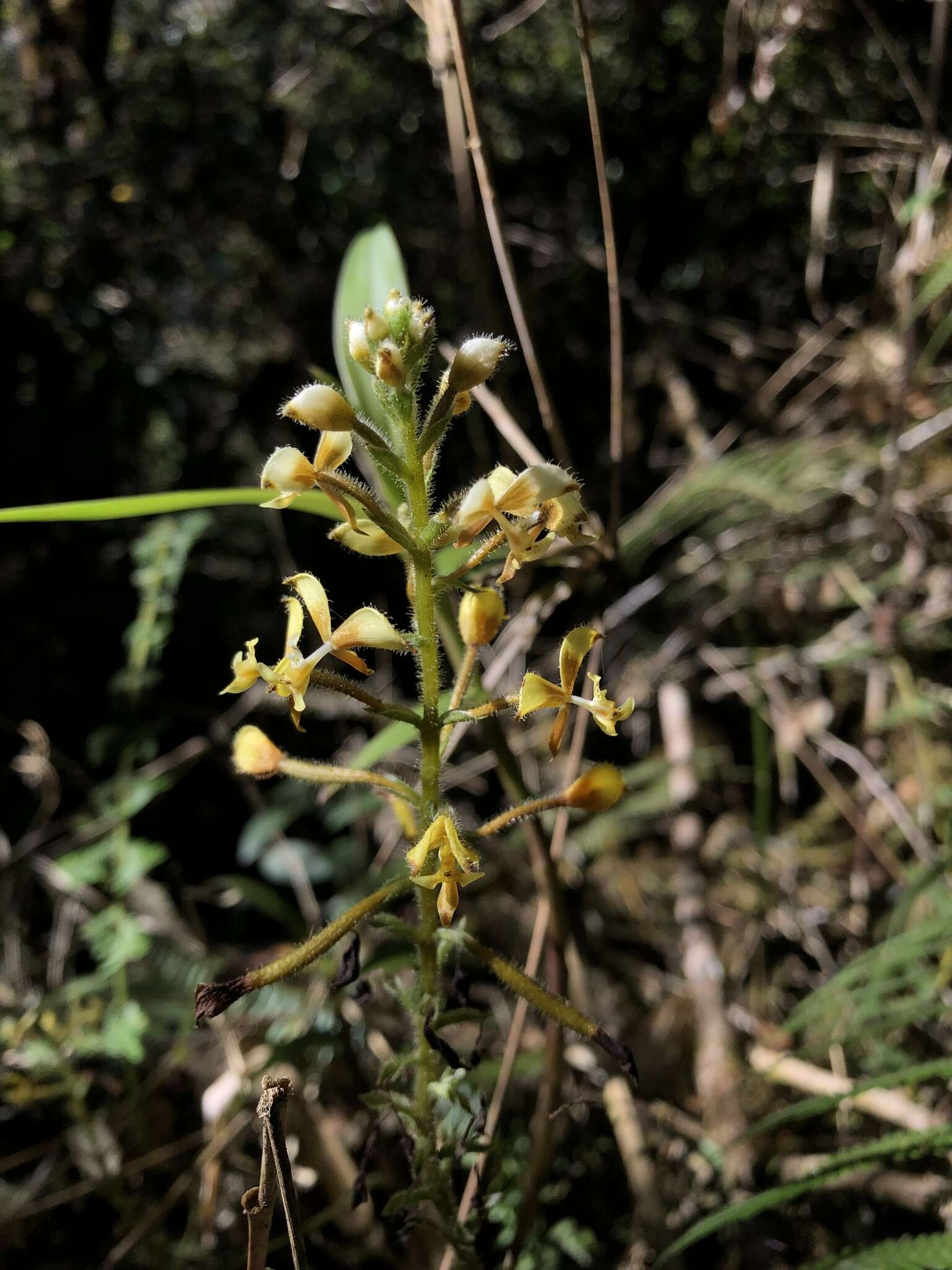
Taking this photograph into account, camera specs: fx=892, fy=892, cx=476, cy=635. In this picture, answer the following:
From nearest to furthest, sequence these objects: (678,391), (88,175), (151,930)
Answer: (151,930) → (88,175) → (678,391)

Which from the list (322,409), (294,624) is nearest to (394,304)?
(322,409)

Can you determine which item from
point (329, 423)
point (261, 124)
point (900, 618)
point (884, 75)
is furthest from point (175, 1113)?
point (884, 75)

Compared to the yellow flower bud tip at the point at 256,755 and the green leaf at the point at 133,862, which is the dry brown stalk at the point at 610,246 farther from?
the green leaf at the point at 133,862

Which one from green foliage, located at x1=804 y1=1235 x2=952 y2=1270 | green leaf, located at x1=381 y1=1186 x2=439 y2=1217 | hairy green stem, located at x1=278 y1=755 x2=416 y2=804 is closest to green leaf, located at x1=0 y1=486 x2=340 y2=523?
hairy green stem, located at x1=278 y1=755 x2=416 y2=804

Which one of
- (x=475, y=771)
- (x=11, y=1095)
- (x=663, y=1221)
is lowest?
(x=663, y=1221)

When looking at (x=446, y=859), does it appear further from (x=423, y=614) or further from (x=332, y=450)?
(x=332, y=450)

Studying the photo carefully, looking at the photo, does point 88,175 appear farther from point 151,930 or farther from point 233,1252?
point 233,1252
